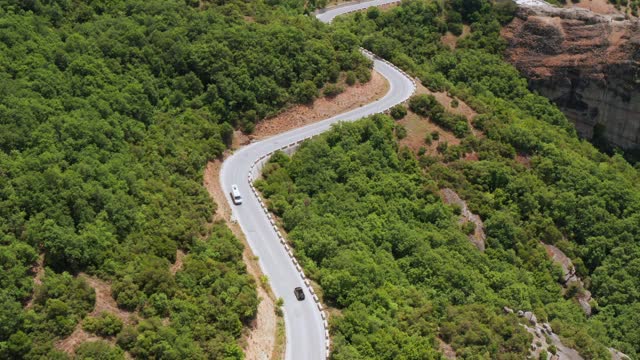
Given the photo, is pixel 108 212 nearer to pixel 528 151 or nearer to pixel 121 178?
pixel 121 178

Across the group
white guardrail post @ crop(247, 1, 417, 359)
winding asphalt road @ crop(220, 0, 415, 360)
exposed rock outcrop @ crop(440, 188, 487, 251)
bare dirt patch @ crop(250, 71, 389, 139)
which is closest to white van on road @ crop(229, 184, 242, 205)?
winding asphalt road @ crop(220, 0, 415, 360)

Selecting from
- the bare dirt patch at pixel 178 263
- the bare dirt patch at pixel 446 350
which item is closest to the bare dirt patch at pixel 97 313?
the bare dirt patch at pixel 178 263

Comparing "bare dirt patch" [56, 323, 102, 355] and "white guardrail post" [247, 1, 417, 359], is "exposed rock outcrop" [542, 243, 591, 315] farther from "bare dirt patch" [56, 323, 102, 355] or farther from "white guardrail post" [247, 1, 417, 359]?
"bare dirt patch" [56, 323, 102, 355]

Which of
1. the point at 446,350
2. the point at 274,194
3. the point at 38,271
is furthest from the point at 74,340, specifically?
the point at 274,194

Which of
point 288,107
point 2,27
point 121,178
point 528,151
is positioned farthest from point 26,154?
point 528,151

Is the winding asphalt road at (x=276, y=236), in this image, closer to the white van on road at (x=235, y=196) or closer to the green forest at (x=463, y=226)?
the white van on road at (x=235, y=196)

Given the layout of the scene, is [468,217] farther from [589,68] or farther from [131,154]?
[589,68]
